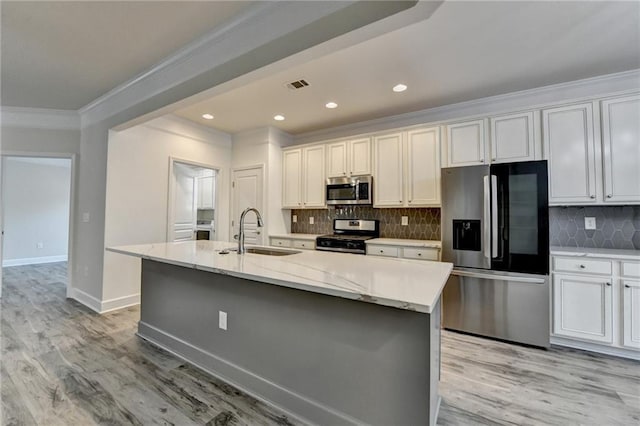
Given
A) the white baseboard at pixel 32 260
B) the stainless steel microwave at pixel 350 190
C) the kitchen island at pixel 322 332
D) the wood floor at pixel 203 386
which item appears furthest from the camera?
the white baseboard at pixel 32 260

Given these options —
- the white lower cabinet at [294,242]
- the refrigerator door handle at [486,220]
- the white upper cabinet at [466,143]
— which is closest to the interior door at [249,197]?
the white lower cabinet at [294,242]

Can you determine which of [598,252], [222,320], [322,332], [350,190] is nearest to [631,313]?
[598,252]

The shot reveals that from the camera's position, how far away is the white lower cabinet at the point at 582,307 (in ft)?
7.98

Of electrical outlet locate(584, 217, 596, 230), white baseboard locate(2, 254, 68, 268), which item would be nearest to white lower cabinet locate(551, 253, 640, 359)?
electrical outlet locate(584, 217, 596, 230)

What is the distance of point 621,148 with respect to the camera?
8.34 ft

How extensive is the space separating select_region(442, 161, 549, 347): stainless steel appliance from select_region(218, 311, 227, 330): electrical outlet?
2249 mm

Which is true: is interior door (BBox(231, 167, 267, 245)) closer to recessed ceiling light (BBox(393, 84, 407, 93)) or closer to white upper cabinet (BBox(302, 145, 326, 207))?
white upper cabinet (BBox(302, 145, 326, 207))

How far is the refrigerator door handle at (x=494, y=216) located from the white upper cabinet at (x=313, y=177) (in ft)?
7.27

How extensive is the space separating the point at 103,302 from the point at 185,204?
1.95 metres

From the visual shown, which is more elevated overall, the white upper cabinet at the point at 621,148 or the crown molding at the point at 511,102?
the crown molding at the point at 511,102

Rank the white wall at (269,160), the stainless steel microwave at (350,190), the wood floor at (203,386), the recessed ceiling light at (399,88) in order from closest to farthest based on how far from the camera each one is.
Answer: the wood floor at (203,386), the recessed ceiling light at (399,88), the stainless steel microwave at (350,190), the white wall at (269,160)

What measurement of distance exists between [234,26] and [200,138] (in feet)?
9.03

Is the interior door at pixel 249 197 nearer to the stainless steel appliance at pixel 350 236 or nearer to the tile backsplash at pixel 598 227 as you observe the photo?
the stainless steel appliance at pixel 350 236

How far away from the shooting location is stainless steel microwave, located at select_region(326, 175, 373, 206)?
3855 mm
